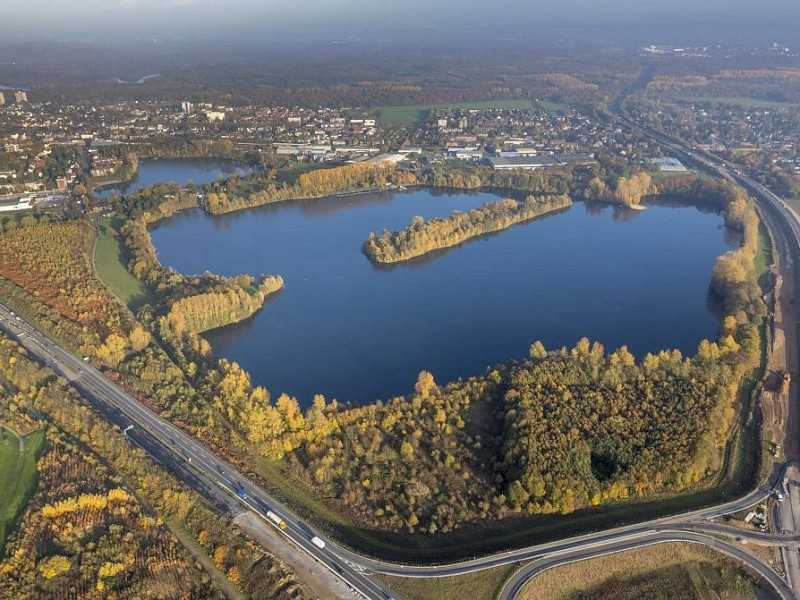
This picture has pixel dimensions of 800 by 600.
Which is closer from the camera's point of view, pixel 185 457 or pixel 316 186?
pixel 185 457

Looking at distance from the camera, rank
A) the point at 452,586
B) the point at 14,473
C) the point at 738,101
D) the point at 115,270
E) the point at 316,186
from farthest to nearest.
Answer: the point at 738,101
the point at 316,186
the point at 115,270
the point at 14,473
the point at 452,586

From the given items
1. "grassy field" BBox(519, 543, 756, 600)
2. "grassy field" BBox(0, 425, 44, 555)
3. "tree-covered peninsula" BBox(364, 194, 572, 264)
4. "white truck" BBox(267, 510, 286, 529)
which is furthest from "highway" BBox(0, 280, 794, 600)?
"tree-covered peninsula" BBox(364, 194, 572, 264)

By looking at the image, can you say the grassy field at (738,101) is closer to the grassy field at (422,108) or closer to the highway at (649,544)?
the grassy field at (422,108)

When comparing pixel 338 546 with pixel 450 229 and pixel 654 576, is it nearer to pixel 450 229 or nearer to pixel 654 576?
pixel 654 576

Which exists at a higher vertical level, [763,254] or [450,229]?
[450,229]

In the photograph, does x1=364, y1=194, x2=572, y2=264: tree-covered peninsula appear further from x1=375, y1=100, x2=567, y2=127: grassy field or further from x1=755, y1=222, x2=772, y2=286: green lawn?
x1=375, y1=100, x2=567, y2=127: grassy field

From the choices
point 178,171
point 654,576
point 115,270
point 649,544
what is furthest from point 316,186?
point 654,576
